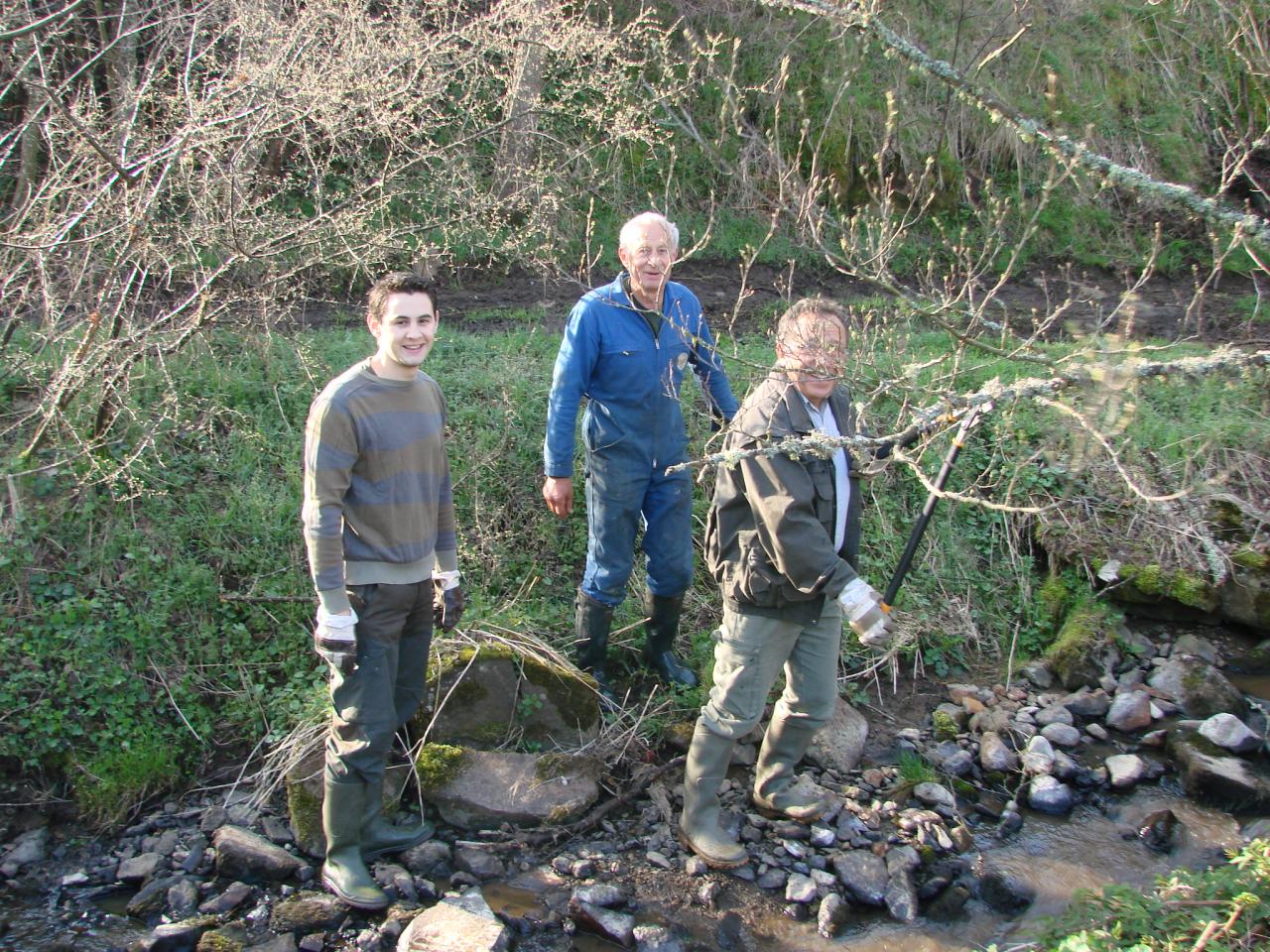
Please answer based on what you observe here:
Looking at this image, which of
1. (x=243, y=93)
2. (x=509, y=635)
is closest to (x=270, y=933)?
(x=509, y=635)

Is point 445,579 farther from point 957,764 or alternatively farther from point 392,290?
point 957,764

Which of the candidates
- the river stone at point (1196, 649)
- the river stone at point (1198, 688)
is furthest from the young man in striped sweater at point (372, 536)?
the river stone at point (1196, 649)

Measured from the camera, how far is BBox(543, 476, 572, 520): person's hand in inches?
184

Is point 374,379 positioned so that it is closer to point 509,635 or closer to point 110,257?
point 509,635

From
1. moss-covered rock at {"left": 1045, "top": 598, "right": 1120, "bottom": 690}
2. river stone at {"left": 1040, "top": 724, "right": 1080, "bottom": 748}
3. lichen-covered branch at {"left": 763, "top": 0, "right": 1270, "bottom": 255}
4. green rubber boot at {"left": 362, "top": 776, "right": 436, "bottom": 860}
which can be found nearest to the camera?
lichen-covered branch at {"left": 763, "top": 0, "right": 1270, "bottom": 255}

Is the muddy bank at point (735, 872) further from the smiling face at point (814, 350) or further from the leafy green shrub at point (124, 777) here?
the smiling face at point (814, 350)

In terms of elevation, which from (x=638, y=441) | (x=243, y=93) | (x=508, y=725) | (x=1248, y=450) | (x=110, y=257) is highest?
(x=243, y=93)

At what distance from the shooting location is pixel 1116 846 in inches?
177

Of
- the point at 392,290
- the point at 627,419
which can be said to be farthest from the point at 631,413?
the point at 392,290

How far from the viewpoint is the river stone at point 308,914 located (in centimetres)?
385

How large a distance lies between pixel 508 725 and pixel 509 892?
2.84 feet

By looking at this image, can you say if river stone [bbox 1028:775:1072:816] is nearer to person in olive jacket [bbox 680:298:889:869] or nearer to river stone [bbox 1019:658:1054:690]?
river stone [bbox 1019:658:1054:690]

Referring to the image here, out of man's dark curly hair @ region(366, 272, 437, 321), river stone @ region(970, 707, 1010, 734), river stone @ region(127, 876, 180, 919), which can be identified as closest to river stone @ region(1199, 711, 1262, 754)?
river stone @ region(970, 707, 1010, 734)

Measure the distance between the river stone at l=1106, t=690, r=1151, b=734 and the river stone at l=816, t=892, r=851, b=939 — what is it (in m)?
2.10
